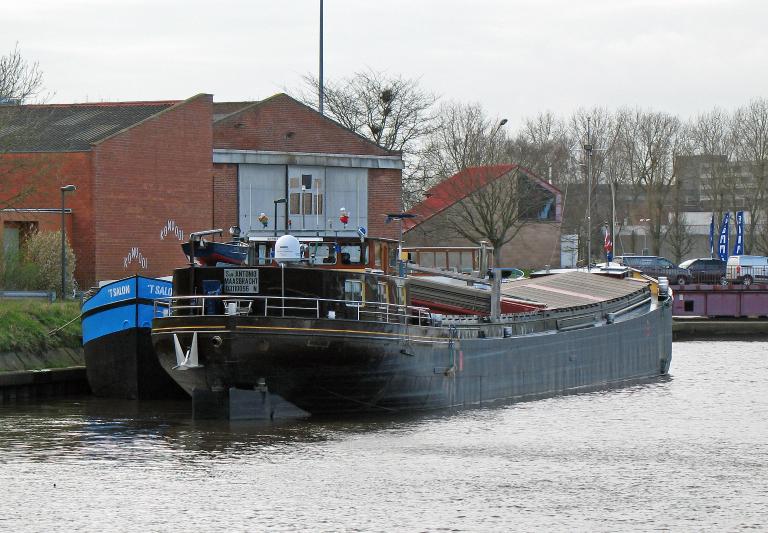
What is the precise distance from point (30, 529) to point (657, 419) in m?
16.1

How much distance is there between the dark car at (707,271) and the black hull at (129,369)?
48.0m

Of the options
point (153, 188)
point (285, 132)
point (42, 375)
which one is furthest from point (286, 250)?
point (285, 132)

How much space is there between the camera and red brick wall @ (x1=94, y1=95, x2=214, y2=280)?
48.2 m

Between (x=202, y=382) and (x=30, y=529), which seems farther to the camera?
(x=202, y=382)

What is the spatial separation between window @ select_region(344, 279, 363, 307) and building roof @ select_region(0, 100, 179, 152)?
61.3 feet

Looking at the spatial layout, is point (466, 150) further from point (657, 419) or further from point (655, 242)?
point (657, 419)

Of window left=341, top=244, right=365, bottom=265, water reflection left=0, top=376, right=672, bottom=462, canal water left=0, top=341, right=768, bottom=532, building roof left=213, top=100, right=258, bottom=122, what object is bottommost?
canal water left=0, top=341, right=768, bottom=532

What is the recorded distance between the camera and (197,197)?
172 ft

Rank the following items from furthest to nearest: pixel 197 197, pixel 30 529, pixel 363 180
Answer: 1. pixel 363 180
2. pixel 197 197
3. pixel 30 529

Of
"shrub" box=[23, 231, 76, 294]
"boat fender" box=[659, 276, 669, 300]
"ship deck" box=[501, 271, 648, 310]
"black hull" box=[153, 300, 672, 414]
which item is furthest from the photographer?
"boat fender" box=[659, 276, 669, 300]

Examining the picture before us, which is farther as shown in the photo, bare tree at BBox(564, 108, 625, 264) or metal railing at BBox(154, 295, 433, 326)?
bare tree at BBox(564, 108, 625, 264)

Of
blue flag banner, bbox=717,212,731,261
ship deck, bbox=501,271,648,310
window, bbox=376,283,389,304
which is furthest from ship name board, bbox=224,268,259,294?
blue flag banner, bbox=717,212,731,261

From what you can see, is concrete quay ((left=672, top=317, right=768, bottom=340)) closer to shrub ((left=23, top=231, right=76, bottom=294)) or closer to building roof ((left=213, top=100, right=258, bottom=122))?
building roof ((left=213, top=100, right=258, bottom=122))

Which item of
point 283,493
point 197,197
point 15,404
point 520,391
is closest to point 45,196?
point 197,197
